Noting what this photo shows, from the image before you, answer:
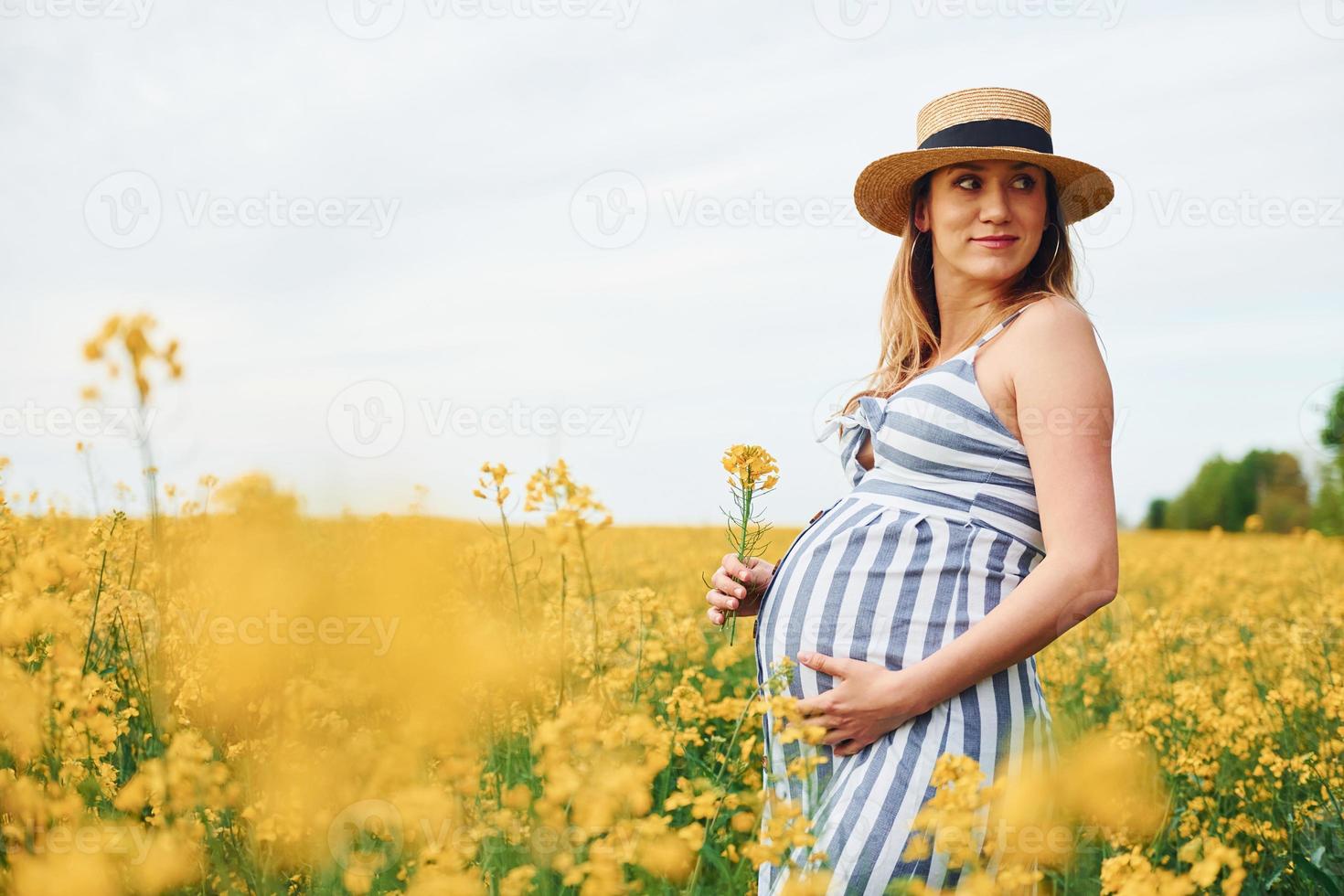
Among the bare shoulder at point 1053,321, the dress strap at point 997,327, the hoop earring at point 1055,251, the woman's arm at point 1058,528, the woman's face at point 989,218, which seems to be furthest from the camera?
the hoop earring at point 1055,251

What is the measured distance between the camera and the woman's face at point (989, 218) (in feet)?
6.15

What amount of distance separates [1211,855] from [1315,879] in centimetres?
166

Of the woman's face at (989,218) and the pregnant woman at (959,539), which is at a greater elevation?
the woman's face at (989,218)

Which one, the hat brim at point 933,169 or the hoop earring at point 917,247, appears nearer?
the hat brim at point 933,169

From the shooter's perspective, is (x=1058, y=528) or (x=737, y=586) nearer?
(x=1058, y=528)

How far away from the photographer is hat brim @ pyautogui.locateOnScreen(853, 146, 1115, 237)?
1911mm

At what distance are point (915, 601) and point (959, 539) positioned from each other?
12 cm

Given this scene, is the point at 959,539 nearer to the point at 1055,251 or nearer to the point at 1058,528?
the point at 1058,528

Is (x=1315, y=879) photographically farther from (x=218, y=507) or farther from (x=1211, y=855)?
(x=218, y=507)

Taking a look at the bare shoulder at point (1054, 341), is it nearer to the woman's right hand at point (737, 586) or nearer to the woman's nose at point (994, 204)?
the woman's nose at point (994, 204)

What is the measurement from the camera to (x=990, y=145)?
1.92 metres

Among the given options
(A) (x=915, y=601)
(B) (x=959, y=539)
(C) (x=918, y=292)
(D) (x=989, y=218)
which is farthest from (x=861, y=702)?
(C) (x=918, y=292)

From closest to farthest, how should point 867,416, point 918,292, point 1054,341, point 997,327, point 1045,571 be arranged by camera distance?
point 1045,571 < point 1054,341 < point 997,327 < point 867,416 < point 918,292

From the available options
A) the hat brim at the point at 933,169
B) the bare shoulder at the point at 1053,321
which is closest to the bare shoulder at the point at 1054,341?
the bare shoulder at the point at 1053,321
